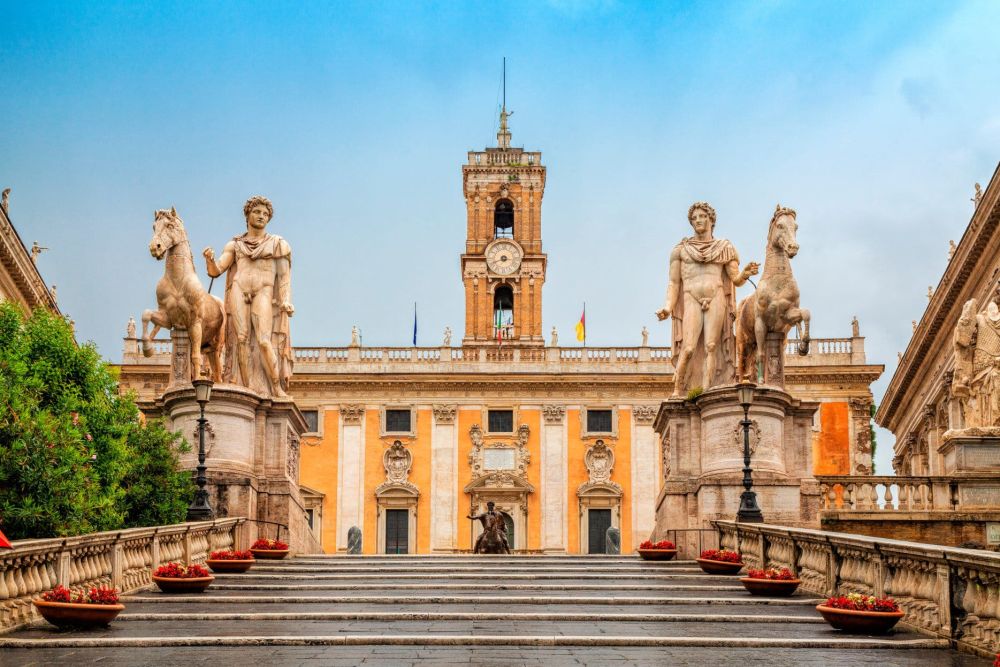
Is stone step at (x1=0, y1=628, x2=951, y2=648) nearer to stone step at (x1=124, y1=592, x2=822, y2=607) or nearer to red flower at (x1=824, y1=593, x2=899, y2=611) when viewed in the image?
red flower at (x1=824, y1=593, x2=899, y2=611)

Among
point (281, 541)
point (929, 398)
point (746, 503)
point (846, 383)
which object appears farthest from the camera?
point (846, 383)

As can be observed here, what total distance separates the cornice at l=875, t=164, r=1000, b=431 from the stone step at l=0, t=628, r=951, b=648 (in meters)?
26.5

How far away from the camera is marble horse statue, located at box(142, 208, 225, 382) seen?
21.8 m

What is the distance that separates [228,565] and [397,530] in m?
39.2

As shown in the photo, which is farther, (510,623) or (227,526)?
(227,526)

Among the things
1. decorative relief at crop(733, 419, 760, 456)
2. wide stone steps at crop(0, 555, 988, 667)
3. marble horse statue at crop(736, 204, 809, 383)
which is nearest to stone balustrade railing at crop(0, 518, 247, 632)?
wide stone steps at crop(0, 555, 988, 667)

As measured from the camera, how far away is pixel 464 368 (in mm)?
58656

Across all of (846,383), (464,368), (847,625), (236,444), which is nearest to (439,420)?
(464,368)

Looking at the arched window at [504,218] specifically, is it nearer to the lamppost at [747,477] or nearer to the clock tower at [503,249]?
the clock tower at [503,249]

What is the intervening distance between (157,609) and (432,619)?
3.06m

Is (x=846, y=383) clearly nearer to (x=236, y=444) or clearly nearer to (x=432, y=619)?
(x=236, y=444)

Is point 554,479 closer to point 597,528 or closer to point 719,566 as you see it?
point 597,528

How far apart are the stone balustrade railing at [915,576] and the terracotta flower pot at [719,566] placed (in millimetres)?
1091

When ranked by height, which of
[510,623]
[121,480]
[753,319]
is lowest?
[510,623]
